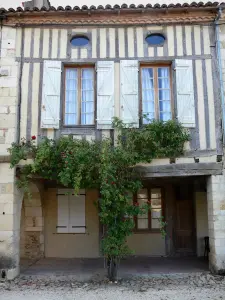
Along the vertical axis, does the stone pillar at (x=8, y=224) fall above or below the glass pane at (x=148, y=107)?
below

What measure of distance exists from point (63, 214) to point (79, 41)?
14.1 ft

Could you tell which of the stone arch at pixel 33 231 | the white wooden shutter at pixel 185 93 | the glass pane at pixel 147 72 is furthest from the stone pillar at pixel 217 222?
the stone arch at pixel 33 231

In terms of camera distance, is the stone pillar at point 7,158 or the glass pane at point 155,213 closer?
the stone pillar at point 7,158

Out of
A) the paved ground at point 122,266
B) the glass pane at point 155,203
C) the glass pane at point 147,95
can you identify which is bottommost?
the paved ground at point 122,266

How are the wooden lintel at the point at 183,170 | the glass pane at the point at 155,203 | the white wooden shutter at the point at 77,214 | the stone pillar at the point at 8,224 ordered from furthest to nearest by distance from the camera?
the glass pane at the point at 155,203, the white wooden shutter at the point at 77,214, the wooden lintel at the point at 183,170, the stone pillar at the point at 8,224

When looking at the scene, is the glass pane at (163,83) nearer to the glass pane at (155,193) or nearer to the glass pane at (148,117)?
the glass pane at (148,117)

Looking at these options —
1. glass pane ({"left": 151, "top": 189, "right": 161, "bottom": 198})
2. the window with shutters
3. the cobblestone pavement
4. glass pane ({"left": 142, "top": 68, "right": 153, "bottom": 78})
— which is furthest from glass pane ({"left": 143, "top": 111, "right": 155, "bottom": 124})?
the window with shutters

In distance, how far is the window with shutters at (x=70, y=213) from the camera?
30.0 ft

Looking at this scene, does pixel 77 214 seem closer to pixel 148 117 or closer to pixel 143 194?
pixel 143 194

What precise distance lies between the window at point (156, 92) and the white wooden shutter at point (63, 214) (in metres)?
3.47

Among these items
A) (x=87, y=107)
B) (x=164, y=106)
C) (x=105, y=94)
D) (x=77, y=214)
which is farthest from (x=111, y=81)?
(x=77, y=214)

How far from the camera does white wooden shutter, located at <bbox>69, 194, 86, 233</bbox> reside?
912 centimetres

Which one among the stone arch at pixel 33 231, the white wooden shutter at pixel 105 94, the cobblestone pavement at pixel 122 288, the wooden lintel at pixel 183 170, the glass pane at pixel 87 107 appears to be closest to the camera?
the cobblestone pavement at pixel 122 288

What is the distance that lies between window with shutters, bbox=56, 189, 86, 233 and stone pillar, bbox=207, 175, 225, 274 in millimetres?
3570
